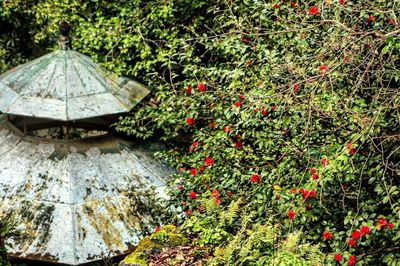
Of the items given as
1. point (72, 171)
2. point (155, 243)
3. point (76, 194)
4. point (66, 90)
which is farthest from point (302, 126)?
point (66, 90)

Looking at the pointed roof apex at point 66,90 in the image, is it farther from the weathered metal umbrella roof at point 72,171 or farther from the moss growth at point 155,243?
the moss growth at point 155,243

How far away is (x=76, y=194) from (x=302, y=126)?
390 cm

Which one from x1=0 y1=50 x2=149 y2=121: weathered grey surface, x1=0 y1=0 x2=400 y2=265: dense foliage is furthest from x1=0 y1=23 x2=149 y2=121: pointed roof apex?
x1=0 y1=0 x2=400 y2=265: dense foliage

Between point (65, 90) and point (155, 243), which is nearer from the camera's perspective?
point (155, 243)

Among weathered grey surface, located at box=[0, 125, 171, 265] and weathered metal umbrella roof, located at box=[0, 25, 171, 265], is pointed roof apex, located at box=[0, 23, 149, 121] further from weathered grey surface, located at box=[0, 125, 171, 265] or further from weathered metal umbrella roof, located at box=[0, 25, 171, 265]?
weathered grey surface, located at box=[0, 125, 171, 265]

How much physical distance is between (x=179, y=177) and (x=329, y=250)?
2786 millimetres

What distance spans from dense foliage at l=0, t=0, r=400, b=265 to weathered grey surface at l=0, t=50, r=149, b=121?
53 cm

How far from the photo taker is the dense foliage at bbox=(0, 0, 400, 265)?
6.71 meters

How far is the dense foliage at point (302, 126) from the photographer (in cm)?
671

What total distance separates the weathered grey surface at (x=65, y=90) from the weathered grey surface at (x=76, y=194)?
0.65 meters

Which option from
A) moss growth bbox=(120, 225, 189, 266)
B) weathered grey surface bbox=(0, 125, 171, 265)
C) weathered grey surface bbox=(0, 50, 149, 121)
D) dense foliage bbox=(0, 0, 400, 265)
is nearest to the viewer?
dense foliage bbox=(0, 0, 400, 265)

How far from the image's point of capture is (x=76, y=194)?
9.67 metres

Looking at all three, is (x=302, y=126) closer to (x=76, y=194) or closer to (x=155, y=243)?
(x=155, y=243)

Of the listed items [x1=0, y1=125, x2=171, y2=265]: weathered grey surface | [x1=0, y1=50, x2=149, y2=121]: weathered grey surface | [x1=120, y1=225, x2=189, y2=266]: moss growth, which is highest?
[x1=0, y1=50, x2=149, y2=121]: weathered grey surface
